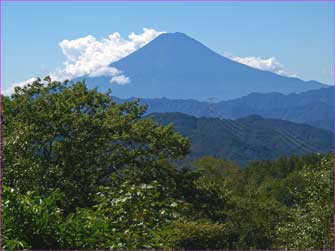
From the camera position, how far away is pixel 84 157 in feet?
86.0

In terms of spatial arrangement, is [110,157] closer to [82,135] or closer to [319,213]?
[82,135]

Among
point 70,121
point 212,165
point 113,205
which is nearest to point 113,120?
point 70,121

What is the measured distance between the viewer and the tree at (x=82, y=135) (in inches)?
1011

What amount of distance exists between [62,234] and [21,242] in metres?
0.49

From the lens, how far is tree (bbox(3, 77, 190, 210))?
25688 mm

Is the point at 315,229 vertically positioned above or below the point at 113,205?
below

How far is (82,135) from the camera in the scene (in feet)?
88.4

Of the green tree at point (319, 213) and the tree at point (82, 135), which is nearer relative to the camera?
the green tree at point (319, 213)

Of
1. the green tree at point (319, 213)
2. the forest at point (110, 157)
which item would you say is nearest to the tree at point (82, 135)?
the forest at point (110, 157)

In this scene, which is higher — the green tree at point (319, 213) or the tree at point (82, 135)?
the tree at point (82, 135)

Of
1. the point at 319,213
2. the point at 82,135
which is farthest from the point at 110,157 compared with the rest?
the point at 319,213

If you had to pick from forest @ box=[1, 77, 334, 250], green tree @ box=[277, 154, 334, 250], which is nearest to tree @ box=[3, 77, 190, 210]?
forest @ box=[1, 77, 334, 250]

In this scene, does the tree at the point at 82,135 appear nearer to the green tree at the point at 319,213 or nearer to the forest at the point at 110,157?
the forest at the point at 110,157

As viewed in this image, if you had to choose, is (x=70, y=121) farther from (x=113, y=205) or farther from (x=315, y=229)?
(x=113, y=205)
